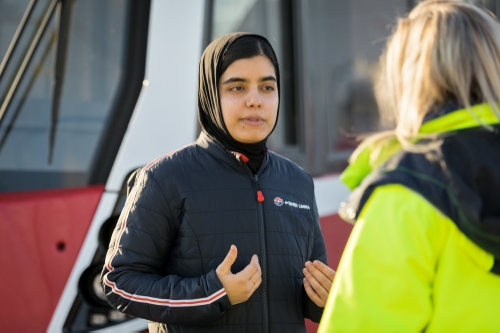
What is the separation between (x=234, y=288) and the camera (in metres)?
1.95

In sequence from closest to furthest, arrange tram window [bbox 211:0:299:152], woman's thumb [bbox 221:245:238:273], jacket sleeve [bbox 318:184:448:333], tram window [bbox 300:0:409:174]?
jacket sleeve [bbox 318:184:448:333], woman's thumb [bbox 221:245:238:273], tram window [bbox 211:0:299:152], tram window [bbox 300:0:409:174]

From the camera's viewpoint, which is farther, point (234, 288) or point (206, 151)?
point (206, 151)

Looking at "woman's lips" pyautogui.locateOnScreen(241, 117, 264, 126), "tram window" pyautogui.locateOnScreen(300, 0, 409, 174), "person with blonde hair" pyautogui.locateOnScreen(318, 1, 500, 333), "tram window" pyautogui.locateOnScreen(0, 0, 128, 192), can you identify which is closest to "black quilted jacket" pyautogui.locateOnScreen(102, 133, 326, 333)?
"woman's lips" pyautogui.locateOnScreen(241, 117, 264, 126)

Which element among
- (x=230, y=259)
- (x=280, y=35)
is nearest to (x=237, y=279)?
(x=230, y=259)

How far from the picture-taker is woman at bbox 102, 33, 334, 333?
197 centimetres

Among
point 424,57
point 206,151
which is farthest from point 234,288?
point 424,57

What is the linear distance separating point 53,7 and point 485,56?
237 centimetres

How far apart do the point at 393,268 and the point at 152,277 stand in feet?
2.82

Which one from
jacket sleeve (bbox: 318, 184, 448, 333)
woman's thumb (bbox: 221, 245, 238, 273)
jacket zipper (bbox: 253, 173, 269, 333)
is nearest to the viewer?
jacket sleeve (bbox: 318, 184, 448, 333)

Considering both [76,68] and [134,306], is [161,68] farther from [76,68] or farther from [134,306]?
[134,306]

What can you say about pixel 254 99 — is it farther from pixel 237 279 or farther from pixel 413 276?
pixel 413 276

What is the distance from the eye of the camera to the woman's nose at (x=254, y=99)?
216 centimetres

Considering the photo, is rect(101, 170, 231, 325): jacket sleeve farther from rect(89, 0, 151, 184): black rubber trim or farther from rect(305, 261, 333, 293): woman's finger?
rect(89, 0, 151, 184): black rubber trim

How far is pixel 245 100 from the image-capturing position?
217 centimetres
